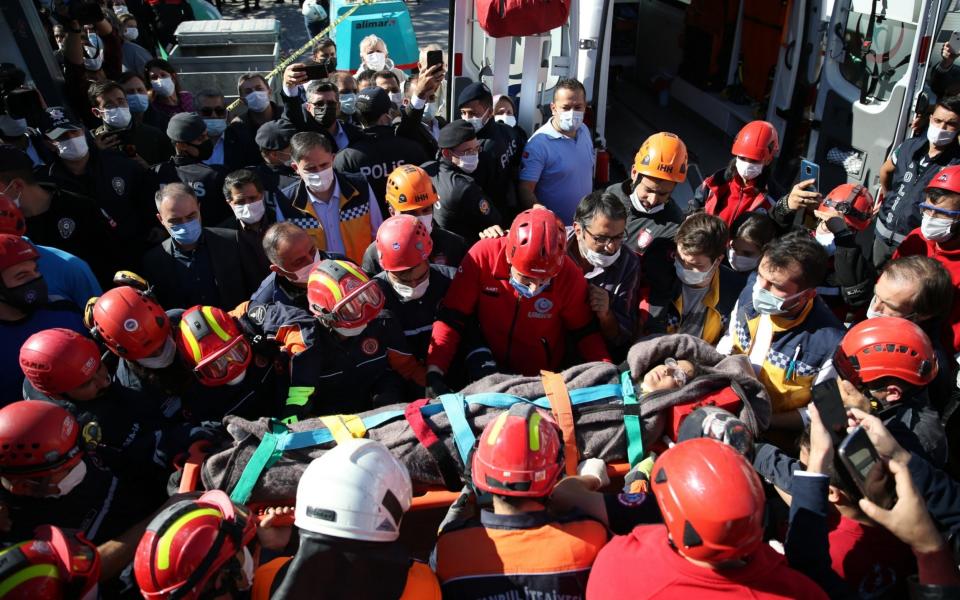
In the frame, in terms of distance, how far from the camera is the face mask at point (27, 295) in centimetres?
332

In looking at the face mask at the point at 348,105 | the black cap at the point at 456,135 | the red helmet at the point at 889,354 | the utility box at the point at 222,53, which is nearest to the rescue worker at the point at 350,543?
the red helmet at the point at 889,354

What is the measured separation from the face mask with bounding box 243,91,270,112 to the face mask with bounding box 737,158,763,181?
14.9 feet

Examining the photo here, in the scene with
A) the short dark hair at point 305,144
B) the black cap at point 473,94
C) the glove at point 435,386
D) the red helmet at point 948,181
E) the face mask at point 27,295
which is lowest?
the glove at point 435,386

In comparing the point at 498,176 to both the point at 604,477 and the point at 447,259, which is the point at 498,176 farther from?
the point at 604,477

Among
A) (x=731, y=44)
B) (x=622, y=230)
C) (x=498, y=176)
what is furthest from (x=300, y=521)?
(x=731, y=44)

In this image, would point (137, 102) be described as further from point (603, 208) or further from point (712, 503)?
point (712, 503)

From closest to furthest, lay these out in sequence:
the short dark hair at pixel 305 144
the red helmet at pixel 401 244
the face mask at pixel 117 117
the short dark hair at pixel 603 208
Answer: the red helmet at pixel 401 244, the short dark hair at pixel 603 208, the short dark hair at pixel 305 144, the face mask at pixel 117 117

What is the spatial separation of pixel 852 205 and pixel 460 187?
2612mm

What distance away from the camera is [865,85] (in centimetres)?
554

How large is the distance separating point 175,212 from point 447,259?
176 cm

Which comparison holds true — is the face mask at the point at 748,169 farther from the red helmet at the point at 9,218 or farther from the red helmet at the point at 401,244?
the red helmet at the point at 9,218

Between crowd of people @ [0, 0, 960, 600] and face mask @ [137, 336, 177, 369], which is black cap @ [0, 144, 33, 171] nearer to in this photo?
crowd of people @ [0, 0, 960, 600]

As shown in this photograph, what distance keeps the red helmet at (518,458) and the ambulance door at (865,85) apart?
15.5 ft

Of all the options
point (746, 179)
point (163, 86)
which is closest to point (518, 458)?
point (746, 179)
